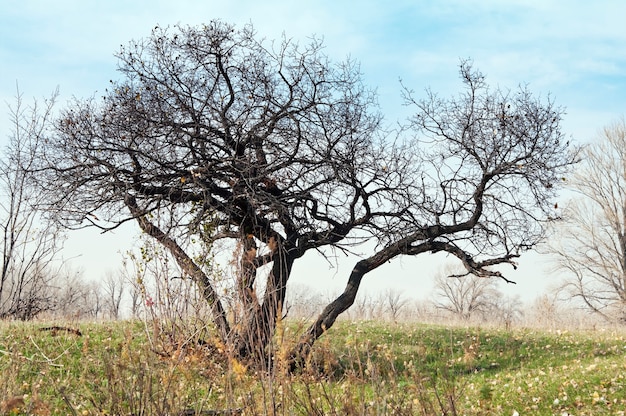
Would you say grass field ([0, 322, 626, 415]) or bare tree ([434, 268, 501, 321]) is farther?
bare tree ([434, 268, 501, 321])

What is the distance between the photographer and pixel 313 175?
10.4 m

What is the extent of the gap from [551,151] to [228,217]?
5575 mm

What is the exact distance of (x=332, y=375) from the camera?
Result: 14.2 ft

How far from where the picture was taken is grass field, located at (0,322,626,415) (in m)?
3.87

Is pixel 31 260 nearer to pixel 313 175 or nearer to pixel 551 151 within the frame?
pixel 313 175

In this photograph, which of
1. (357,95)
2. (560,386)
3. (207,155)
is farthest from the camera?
(357,95)

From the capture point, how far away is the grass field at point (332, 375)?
3.87m

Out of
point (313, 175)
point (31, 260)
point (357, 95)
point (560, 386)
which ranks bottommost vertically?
point (560, 386)

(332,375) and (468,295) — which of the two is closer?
(332,375)

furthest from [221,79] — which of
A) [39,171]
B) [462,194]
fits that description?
[462,194]

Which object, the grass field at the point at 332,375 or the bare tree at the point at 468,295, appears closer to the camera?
the grass field at the point at 332,375

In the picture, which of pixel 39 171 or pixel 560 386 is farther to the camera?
pixel 39 171

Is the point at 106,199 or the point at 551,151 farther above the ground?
the point at 551,151

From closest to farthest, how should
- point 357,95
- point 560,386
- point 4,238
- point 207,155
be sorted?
point 560,386 → point 207,155 → point 357,95 → point 4,238
